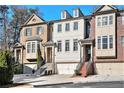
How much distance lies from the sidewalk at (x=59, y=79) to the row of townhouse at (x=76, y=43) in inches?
15.9

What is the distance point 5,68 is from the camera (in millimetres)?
16516

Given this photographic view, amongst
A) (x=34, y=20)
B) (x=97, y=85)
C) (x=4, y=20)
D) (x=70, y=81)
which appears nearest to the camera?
(x=97, y=85)

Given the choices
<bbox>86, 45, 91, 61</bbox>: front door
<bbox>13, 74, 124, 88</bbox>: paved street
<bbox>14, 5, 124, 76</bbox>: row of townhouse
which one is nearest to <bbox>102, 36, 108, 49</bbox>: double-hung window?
<bbox>14, 5, 124, 76</bbox>: row of townhouse

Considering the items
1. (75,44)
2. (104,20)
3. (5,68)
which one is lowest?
(5,68)

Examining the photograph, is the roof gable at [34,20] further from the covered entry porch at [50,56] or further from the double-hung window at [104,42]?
the double-hung window at [104,42]

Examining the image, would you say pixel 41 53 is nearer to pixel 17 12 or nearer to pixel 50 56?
pixel 50 56

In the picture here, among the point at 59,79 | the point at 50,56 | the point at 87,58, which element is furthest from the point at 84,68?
the point at 50,56

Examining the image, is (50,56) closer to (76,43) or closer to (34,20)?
(76,43)

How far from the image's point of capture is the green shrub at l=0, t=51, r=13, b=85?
54.0 feet

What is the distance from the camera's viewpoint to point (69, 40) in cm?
1789

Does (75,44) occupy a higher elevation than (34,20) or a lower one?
lower

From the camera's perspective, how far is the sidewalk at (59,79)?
16161 millimetres

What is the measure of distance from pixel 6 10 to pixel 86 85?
483 cm

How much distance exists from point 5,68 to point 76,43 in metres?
3.51
